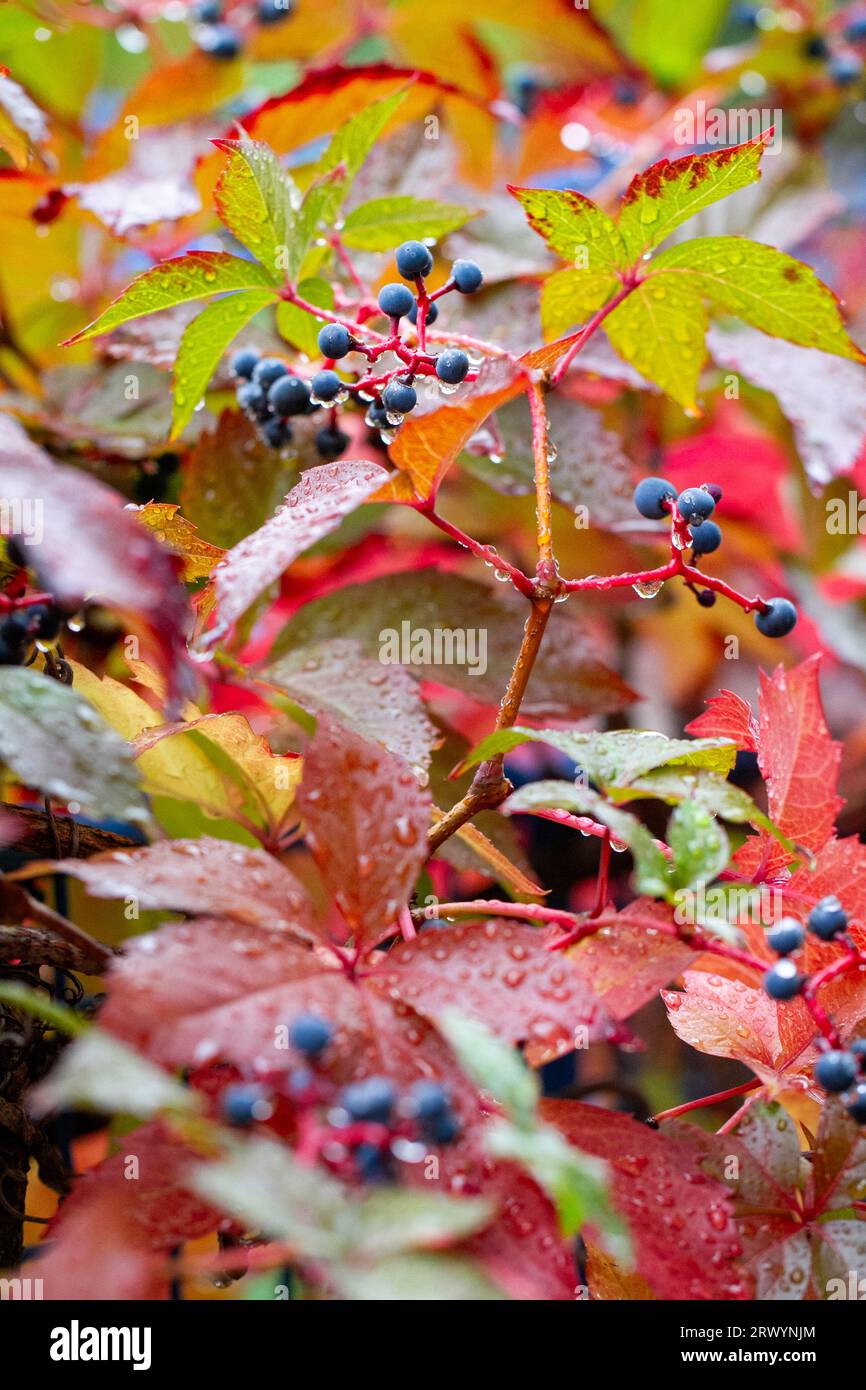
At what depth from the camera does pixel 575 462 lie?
77 centimetres

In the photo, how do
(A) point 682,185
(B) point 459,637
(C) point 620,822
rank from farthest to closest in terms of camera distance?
(B) point 459,637
(A) point 682,185
(C) point 620,822

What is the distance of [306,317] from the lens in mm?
641

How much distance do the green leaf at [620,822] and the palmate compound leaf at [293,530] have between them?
0.12 meters

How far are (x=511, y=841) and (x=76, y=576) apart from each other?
14.9 inches

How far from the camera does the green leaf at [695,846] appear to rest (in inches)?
15.2

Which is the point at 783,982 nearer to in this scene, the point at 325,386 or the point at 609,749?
the point at 609,749

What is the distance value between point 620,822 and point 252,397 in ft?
1.22

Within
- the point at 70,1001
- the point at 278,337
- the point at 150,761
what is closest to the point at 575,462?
the point at 278,337

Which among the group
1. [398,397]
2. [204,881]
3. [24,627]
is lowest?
[204,881]

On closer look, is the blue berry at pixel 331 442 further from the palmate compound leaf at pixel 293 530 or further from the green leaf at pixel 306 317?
the palmate compound leaf at pixel 293 530

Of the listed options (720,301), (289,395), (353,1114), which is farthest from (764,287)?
(353,1114)

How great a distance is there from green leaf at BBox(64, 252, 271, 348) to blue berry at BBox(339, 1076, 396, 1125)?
37 cm

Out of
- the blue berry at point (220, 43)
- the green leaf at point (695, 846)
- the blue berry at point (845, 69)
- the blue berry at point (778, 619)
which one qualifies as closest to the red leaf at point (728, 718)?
the blue berry at point (778, 619)

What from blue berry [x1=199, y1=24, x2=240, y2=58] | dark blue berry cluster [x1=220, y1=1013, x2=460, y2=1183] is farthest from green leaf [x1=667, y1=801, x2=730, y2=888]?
blue berry [x1=199, y1=24, x2=240, y2=58]
